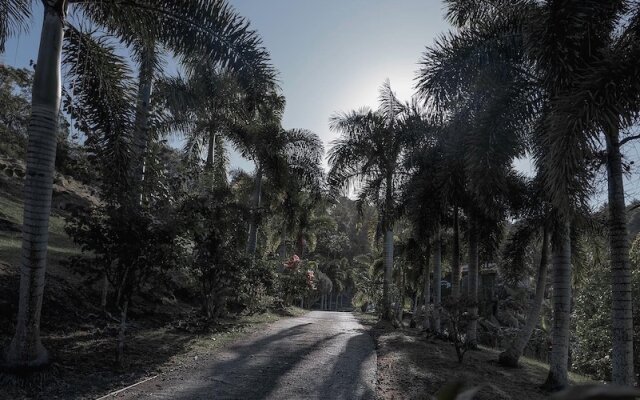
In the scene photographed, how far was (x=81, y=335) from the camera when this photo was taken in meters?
8.77

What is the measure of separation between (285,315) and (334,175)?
6.62 meters

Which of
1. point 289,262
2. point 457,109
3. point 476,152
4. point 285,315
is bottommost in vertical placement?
point 285,315

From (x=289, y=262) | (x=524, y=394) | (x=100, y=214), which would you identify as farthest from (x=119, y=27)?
(x=289, y=262)

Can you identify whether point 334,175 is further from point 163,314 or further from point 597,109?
point 597,109

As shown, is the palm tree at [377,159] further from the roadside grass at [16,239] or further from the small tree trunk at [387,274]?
the roadside grass at [16,239]

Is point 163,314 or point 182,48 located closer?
point 182,48

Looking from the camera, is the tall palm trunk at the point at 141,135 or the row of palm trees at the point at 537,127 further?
the tall palm trunk at the point at 141,135

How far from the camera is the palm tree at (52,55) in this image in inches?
257

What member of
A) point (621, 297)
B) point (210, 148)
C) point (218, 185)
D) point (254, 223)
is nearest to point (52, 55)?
point (621, 297)

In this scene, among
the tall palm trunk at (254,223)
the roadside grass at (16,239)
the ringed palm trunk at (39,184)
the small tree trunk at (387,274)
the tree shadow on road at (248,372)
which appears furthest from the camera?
the small tree trunk at (387,274)

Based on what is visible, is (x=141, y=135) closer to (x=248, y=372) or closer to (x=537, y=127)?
(x=248, y=372)

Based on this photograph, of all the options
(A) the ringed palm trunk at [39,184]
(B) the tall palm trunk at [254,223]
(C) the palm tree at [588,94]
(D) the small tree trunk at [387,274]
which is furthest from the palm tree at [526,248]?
(A) the ringed palm trunk at [39,184]

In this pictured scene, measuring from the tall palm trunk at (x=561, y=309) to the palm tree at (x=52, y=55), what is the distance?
6.71m

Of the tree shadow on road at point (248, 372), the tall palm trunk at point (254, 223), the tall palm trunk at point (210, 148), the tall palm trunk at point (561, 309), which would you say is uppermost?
the tall palm trunk at point (210, 148)
